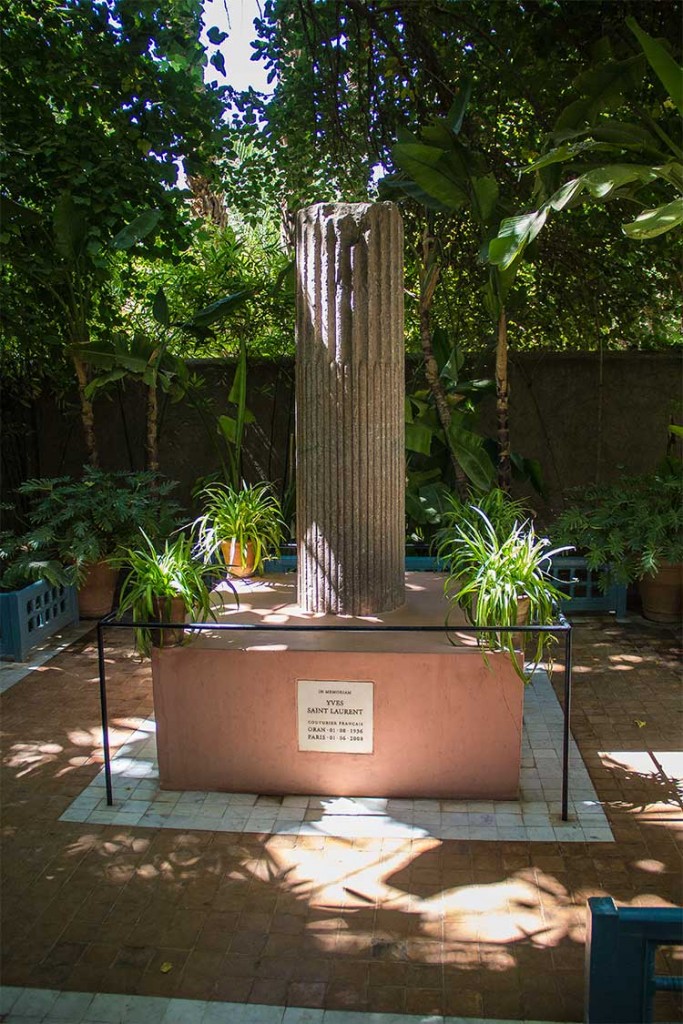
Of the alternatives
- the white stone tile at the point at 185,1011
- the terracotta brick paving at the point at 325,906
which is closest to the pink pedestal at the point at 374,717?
the terracotta brick paving at the point at 325,906

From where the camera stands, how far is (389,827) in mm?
3725

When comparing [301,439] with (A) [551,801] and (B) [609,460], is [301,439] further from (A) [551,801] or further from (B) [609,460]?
(B) [609,460]

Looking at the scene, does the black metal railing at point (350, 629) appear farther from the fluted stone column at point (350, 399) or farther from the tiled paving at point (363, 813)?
the fluted stone column at point (350, 399)

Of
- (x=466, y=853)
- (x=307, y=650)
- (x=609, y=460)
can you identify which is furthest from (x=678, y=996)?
(x=609, y=460)

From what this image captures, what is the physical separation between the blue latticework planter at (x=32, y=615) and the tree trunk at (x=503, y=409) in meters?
3.48

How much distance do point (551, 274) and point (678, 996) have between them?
6658mm

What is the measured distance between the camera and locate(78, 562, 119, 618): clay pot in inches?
274

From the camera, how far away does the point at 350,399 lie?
13.9ft

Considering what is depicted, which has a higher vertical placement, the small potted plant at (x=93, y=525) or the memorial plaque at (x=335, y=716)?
the small potted plant at (x=93, y=525)

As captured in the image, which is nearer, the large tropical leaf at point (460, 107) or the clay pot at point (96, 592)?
the large tropical leaf at point (460, 107)

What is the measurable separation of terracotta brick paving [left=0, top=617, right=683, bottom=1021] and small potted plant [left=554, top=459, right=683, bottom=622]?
2129mm

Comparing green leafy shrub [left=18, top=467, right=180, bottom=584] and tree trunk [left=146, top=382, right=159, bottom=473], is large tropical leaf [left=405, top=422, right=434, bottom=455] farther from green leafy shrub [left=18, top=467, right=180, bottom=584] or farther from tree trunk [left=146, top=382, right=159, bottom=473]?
tree trunk [left=146, top=382, right=159, bottom=473]

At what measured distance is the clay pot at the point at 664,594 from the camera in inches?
258

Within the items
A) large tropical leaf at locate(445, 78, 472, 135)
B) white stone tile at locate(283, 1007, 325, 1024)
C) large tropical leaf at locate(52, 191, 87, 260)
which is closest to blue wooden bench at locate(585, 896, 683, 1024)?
white stone tile at locate(283, 1007, 325, 1024)
